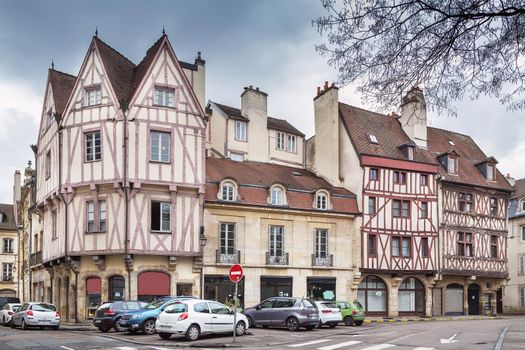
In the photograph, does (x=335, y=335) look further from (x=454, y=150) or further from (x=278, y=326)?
(x=454, y=150)

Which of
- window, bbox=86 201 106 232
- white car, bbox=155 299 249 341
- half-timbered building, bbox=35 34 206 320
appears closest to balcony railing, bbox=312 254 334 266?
half-timbered building, bbox=35 34 206 320

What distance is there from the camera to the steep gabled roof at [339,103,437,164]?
1539 inches

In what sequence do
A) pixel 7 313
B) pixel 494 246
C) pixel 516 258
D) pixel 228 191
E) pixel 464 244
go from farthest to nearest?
1. pixel 516 258
2. pixel 494 246
3. pixel 464 244
4. pixel 228 191
5. pixel 7 313

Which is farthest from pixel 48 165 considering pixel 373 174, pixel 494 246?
pixel 494 246

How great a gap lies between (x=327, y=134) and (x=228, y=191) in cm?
961

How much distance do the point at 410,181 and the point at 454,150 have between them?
5061 millimetres

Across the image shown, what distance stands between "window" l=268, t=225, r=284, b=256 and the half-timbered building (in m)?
4.65

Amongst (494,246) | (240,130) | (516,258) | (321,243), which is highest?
(240,130)

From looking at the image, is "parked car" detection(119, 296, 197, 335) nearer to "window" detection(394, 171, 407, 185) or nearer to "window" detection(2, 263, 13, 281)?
"window" detection(394, 171, 407, 185)

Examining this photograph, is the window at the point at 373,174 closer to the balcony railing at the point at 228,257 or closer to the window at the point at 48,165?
the balcony railing at the point at 228,257

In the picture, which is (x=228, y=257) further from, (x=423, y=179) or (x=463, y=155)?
(x=463, y=155)

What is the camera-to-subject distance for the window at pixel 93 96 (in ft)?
105

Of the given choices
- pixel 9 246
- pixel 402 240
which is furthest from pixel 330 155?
pixel 9 246

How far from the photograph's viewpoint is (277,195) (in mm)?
35500
